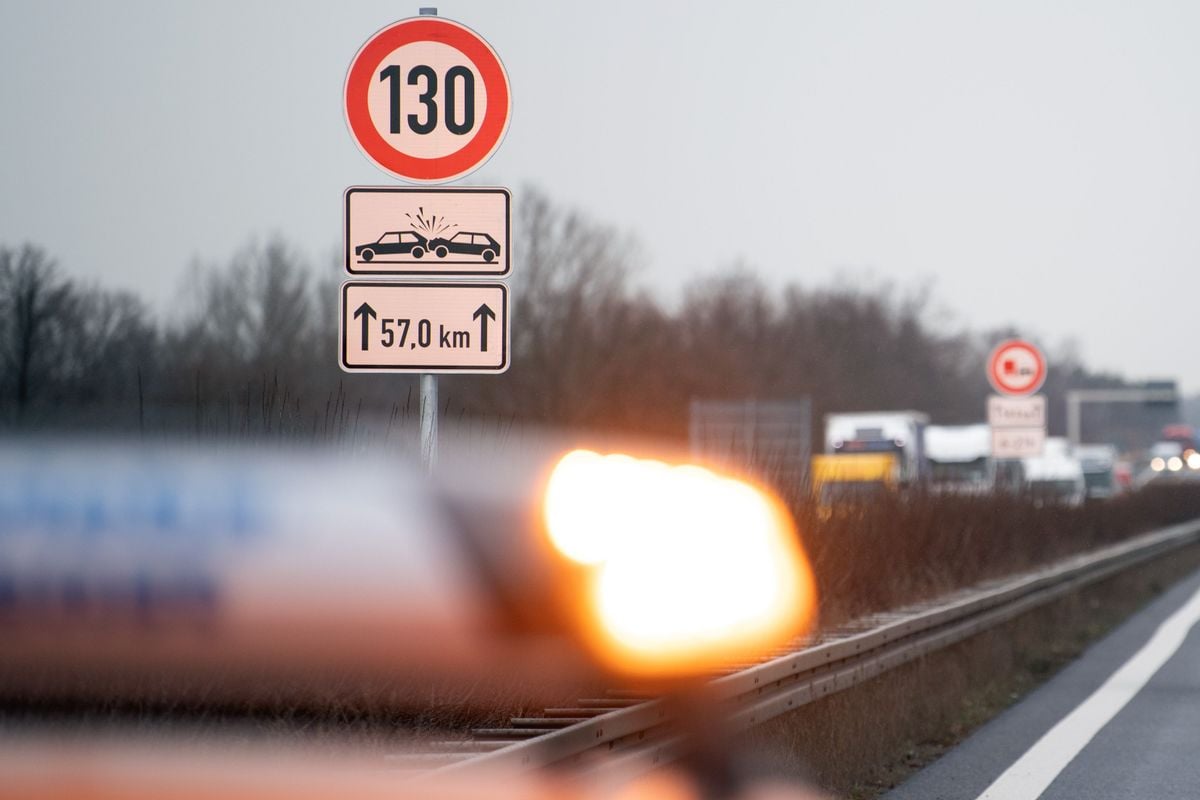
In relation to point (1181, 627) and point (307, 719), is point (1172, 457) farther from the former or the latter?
point (307, 719)

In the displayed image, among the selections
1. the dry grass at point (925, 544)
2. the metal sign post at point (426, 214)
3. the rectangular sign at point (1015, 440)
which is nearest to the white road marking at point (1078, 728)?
the dry grass at point (925, 544)

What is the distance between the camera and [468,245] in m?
7.47

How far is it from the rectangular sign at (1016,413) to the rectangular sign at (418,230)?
14.1m

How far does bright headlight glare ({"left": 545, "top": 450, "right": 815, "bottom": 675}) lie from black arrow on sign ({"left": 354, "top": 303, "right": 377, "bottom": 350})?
90 centimetres

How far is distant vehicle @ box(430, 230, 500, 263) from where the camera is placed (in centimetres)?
745

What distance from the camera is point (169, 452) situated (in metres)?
6.18

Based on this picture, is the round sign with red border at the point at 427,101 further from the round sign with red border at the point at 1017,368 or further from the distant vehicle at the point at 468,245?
the round sign with red border at the point at 1017,368

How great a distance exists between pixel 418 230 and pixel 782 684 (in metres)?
2.37

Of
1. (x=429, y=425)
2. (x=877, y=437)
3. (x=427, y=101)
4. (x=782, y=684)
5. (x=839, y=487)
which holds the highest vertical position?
(x=427, y=101)

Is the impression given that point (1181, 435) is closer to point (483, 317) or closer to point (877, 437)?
point (877, 437)

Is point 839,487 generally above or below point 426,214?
below

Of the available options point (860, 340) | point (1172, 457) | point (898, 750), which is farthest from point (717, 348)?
point (898, 750)

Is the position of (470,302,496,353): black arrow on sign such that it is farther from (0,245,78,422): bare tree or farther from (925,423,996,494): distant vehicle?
(925,423,996,494): distant vehicle

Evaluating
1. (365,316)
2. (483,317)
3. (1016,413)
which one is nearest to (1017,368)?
(1016,413)
